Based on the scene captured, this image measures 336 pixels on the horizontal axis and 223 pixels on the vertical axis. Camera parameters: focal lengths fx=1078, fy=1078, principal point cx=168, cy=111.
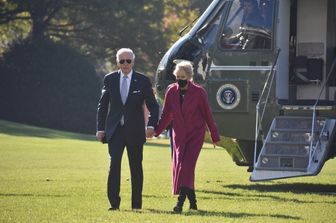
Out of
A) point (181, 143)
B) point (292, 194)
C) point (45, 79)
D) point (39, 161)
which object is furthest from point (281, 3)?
point (45, 79)

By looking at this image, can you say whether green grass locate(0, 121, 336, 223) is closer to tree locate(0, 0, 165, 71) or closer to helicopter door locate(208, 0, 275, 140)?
helicopter door locate(208, 0, 275, 140)

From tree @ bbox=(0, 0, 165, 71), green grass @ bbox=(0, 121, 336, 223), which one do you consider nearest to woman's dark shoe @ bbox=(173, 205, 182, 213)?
green grass @ bbox=(0, 121, 336, 223)

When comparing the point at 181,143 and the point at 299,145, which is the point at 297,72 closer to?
the point at 299,145

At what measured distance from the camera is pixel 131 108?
499 inches

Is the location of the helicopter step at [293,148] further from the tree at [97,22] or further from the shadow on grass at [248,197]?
the tree at [97,22]

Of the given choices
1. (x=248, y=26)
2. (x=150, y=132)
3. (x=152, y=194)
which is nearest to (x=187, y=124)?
(x=150, y=132)

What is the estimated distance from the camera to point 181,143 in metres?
12.5

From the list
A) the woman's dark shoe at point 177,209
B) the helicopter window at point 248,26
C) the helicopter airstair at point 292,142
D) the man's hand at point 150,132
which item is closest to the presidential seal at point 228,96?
the helicopter airstair at point 292,142

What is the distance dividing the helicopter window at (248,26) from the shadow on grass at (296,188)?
87.8 inches

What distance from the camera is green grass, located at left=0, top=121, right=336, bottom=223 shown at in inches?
466

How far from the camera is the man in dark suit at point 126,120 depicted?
12.6 m

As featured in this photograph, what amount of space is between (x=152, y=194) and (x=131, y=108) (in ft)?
9.39

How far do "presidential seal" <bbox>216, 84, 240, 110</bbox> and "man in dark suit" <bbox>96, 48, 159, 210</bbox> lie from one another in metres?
3.77

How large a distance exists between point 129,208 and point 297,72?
5.05 m
